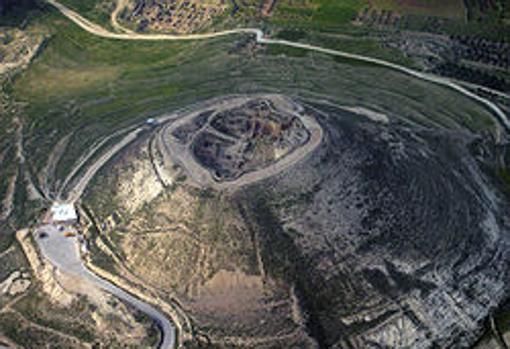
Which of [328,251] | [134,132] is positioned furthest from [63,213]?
[328,251]

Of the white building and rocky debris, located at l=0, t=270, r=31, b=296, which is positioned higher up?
the white building

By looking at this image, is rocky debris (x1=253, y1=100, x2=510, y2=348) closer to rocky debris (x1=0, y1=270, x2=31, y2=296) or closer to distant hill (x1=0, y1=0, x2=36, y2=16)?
rocky debris (x1=0, y1=270, x2=31, y2=296)

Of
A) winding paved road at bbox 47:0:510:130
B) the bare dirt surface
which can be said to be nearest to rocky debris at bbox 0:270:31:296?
the bare dirt surface

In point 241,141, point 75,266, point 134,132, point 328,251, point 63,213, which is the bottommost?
point 75,266

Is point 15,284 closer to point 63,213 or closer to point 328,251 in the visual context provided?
point 63,213

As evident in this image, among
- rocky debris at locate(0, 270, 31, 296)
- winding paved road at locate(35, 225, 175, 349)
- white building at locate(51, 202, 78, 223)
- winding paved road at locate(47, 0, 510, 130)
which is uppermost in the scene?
→ winding paved road at locate(47, 0, 510, 130)

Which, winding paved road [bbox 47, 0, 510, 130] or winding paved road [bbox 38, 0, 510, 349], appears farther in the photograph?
winding paved road [bbox 47, 0, 510, 130]

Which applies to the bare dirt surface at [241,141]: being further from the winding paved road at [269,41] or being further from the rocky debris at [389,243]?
the winding paved road at [269,41]

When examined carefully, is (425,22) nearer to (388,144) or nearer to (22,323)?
(388,144)
